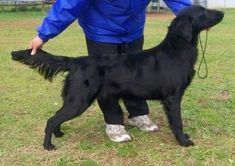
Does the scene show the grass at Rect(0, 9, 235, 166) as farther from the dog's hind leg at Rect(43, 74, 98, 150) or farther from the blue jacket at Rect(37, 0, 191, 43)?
the blue jacket at Rect(37, 0, 191, 43)

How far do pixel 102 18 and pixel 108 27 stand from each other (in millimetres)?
109

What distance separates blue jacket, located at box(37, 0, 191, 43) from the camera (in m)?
4.77

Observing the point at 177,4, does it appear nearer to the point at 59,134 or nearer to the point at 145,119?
the point at 145,119

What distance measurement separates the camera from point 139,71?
15.8ft

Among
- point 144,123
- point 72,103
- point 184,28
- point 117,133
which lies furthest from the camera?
point 144,123

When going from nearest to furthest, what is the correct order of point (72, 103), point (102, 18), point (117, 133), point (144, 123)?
1. point (72, 103)
2. point (102, 18)
3. point (117, 133)
4. point (144, 123)

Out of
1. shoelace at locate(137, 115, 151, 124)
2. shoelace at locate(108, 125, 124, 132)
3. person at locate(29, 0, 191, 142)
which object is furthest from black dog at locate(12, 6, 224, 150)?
shoelace at locate(137, 115, 151, 124)

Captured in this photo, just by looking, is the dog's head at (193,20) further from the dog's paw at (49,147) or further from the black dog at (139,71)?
the dog's paw at (49,147)

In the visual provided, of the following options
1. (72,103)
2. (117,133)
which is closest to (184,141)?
(117,133)

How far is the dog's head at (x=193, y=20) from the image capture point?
185 inches

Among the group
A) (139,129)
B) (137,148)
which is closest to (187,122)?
(139,129)

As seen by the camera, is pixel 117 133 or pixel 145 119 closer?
pixel 117 133

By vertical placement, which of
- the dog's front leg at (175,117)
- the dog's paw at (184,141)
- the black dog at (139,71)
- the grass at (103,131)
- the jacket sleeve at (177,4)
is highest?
the jacket sleeve at (177,4)

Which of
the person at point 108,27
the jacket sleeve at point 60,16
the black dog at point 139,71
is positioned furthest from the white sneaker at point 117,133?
the jacket sleeve at point 60,16
